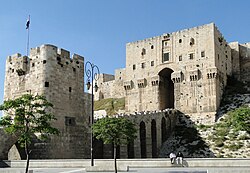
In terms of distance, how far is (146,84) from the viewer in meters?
57.6

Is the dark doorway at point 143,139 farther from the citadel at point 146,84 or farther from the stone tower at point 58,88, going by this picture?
the stone tower at point 58,88

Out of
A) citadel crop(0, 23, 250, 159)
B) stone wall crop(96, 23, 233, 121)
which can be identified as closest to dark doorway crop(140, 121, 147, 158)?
citadel crop(0, 23, 250, 159)

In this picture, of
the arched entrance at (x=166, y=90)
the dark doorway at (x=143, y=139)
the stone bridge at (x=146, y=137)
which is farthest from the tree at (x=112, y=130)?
the arched entrance at (x=166, y=90)

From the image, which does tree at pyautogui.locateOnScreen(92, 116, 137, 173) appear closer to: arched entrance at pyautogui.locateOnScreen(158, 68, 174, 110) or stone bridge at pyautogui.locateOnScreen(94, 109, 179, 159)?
stone bridge at pyautogui.locateOnScreen(94, 109, 179, 159)

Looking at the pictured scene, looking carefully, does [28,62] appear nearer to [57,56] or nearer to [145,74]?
[57,56]

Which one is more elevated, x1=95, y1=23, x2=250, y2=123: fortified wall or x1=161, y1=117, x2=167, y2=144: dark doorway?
x1=95, y1=23, x2=250, y2=123: fortified wall

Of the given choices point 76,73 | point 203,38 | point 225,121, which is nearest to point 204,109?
point 225,121

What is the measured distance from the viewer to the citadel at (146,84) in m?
32.7

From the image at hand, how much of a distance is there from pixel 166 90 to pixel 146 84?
384 cm

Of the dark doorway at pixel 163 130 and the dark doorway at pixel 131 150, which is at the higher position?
the dark doorway at pixel 163 130

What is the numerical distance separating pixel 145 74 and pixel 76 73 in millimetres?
24137

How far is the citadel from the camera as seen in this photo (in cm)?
3266

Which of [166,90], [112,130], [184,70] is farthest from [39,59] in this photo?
[166,90]

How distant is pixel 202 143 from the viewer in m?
44.4
